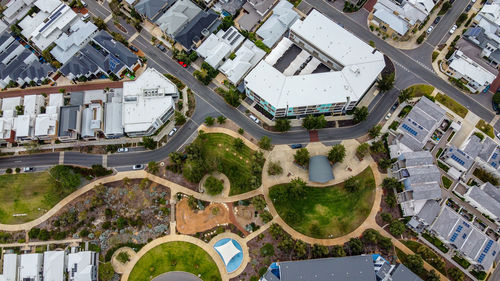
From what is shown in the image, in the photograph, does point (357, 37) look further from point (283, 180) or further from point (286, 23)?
point (283, 180)

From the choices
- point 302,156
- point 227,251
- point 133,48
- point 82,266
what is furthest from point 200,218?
point 133,48

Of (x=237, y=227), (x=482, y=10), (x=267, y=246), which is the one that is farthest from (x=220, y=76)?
(x=482, y=10)

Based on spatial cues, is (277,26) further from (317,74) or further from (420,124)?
(420,124)

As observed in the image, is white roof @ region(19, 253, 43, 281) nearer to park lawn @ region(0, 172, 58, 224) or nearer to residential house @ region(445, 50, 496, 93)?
park lawn @ region(0, 172, 58, 224)

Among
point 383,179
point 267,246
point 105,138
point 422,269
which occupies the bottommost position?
point 422,269

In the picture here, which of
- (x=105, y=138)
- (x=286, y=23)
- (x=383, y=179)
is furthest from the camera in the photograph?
(x=286, y=23)

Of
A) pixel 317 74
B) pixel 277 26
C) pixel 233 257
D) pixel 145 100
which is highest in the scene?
pixel 277 26

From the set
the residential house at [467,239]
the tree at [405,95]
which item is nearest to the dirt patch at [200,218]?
the residential house at [467,239]
